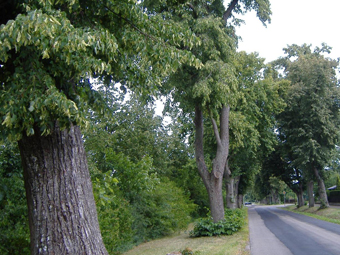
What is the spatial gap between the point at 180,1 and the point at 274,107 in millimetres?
20582

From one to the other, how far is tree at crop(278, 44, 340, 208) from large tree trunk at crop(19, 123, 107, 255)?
27.9 meters

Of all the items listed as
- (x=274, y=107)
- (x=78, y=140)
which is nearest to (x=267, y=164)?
(x=274, y=107)

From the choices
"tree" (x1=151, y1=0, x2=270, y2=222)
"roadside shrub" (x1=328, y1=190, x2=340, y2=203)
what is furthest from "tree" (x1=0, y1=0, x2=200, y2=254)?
"roadside shrub" (x1=328, y1=190, x2=340, y2=203)

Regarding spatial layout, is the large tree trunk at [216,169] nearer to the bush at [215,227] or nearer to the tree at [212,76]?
the tree at [212,76]

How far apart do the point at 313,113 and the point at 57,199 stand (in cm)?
2906

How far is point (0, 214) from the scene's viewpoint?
25.9ft

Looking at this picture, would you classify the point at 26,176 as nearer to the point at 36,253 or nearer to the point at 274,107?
the point at 36,253

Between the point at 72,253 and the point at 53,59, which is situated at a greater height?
the point at 53,59

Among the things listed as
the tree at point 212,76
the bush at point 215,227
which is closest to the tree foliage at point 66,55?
the tree at point 212,76

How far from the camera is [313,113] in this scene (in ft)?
98.8

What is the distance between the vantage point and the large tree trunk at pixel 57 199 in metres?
4.76

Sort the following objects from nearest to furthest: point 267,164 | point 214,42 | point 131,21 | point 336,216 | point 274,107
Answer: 1. point 131,21
2. point 214,42
3. point 336,216
4. point 274,107
5. point 267,164

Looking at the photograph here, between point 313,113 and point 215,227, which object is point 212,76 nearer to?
point 215,227

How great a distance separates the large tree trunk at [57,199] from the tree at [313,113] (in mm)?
27855
